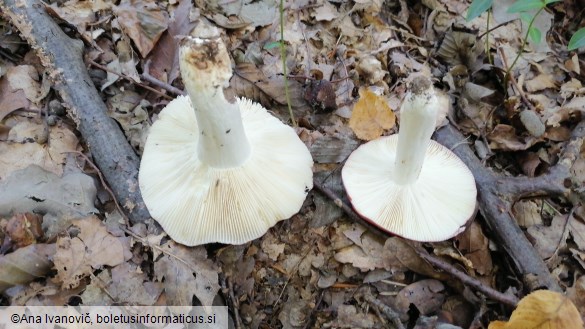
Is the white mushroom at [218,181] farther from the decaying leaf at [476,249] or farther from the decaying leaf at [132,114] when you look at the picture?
the decaying leaf at [476,249]

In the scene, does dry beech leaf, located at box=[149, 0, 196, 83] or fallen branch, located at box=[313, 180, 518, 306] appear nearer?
fallen branch, located at box=[313, 180, 518, 306]

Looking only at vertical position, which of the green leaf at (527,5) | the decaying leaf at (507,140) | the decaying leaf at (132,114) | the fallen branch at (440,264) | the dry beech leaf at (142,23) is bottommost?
the fallen branch at (440,264)

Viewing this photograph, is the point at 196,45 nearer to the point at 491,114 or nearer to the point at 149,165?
the point at 149,165

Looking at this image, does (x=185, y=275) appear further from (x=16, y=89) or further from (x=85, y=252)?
(x=16, y=89)

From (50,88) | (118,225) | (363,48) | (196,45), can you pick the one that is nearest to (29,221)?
(118,225)

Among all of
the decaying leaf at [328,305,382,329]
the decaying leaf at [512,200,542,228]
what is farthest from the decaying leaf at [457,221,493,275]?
the decaying leaf at [328,305,382,329]

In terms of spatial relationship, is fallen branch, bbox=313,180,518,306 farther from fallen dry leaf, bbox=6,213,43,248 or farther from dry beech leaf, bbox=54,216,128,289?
fallen dry leaf, bbox=6,213,43,248

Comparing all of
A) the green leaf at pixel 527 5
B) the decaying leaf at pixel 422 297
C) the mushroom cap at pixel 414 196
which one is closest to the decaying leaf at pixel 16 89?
the mushroom cap at pixel 414 196
